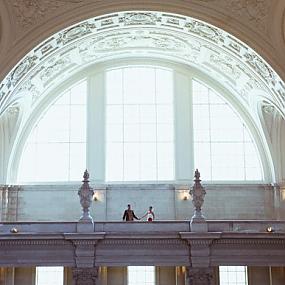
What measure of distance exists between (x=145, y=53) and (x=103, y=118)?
4211 mm

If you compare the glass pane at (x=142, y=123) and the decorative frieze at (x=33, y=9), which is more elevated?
the decorative frieze at (x=33, y=9)

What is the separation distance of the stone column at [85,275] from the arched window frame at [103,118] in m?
8.44

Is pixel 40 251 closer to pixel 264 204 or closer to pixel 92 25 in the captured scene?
pixel 92 25

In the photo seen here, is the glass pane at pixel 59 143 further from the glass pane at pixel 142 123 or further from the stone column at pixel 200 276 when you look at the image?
the stone column at pixel 200 276

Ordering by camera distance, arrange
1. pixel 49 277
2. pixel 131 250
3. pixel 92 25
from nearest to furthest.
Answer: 1. pixel 131 250
2. pixel 92 25
3. pixel 49 277

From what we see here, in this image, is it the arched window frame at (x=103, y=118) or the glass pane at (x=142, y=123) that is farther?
the glass pane at (x=142, y=123)

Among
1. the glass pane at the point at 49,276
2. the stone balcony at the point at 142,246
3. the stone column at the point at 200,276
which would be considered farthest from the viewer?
the glass pane at the point at 49,276

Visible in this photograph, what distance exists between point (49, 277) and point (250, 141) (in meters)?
13.0

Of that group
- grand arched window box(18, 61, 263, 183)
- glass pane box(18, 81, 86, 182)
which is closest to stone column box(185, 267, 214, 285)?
grand arched window box(18, 61, 263, 183)

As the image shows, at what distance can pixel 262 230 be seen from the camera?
86.3ft

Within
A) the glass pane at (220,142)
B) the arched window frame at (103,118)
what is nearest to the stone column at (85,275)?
the arched window frame at (103,118)

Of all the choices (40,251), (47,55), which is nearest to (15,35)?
(47,55)

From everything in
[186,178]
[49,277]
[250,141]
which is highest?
[250,141]

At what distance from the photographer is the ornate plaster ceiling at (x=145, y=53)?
2809 centimetres
